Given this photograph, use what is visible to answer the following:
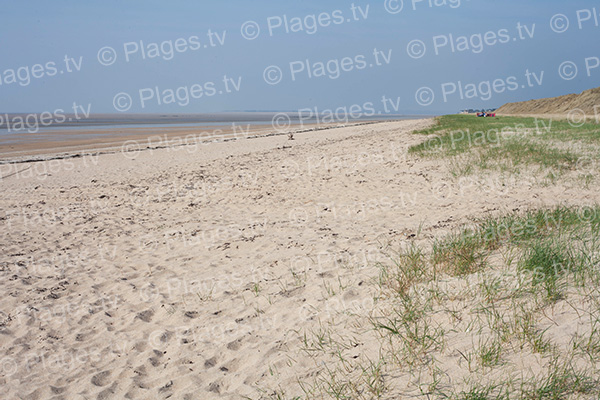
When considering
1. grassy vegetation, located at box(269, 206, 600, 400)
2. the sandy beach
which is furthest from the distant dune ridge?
grassy vegetation, located at box(269, 206, 600, 400)

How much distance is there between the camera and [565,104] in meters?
56.2

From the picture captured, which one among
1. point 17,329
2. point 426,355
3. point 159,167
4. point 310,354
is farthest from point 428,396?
point 159,167

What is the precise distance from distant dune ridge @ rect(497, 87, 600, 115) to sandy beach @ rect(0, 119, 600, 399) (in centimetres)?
4098

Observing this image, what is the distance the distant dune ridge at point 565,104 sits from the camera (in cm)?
4966

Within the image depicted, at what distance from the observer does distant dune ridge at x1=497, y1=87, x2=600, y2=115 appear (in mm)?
49656

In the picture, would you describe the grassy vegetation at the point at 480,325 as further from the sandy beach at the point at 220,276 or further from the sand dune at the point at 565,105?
the sand dune at the point at 565,105

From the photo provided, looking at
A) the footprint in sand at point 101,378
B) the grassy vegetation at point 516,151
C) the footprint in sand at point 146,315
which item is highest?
the grassy vegetation at point 516,151

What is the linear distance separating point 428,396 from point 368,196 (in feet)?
24.2

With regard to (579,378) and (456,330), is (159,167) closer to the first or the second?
(456,330)

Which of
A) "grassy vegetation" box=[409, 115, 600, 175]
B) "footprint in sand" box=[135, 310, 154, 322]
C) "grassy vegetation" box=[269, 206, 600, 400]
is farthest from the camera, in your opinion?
"grassy vegetation" box=[409, 115, 600, 175]

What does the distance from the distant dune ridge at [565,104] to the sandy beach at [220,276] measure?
41.0 m

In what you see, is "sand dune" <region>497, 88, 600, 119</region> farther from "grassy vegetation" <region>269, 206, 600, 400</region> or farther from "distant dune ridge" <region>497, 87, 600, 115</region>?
"grassy vegetation" <region>269, 206, 600, 400</region>

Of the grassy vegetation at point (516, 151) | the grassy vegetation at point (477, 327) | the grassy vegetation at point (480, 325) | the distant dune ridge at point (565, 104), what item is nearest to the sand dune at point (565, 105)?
the distant dune ridge at point (565, 104)

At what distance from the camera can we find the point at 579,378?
9.33ft
